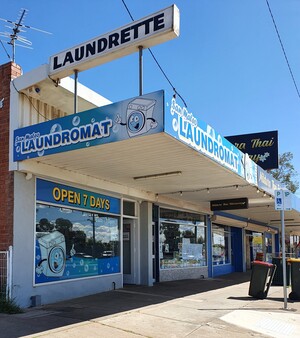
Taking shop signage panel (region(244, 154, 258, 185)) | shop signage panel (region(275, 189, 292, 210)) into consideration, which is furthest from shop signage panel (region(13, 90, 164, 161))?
shop signage panel (region(244, 154, 258, 185))

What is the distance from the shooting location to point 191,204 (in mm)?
17953

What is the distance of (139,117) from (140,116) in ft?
0.08

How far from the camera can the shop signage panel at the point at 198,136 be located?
771cm

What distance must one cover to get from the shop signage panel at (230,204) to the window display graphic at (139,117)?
345 inches

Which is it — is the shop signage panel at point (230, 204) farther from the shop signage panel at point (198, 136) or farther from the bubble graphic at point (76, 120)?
the bubble graphic at point (76, 120)

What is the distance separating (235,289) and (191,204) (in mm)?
4255

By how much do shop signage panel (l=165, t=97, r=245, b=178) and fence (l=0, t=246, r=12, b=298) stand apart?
4479mm

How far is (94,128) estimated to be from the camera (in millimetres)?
8211

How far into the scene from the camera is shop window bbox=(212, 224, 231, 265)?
2147 centimetres

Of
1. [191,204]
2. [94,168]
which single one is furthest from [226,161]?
[191,204]

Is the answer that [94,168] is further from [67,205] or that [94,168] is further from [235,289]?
[235,289]

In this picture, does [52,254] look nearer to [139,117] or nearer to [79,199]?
[79,199]

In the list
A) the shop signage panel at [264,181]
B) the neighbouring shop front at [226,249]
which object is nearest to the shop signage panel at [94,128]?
the shop signage panel at [264,181]

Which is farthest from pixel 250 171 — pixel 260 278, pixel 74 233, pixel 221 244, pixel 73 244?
pixel 221 244
